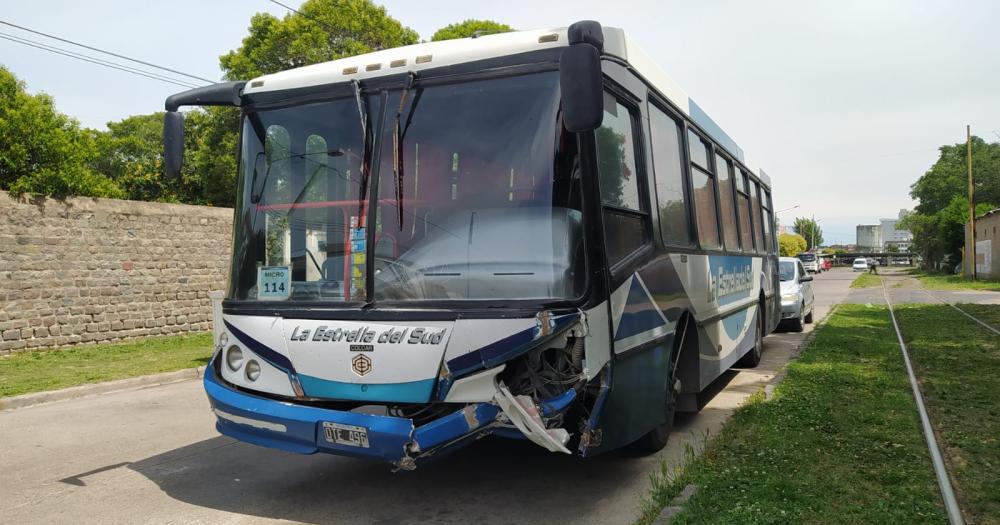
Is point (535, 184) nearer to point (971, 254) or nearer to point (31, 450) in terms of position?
point (31, 450)

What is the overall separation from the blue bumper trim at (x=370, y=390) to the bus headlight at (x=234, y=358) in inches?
24.4

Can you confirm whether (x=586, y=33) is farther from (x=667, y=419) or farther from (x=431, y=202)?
(x=667, y=419)

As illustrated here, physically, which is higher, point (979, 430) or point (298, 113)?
point (298, 113)

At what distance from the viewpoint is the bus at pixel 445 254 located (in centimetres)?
427

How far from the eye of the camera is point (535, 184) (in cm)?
453

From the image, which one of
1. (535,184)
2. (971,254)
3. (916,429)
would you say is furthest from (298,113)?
(971,254)

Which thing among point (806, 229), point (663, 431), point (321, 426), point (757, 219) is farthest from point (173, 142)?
point (806, 229)

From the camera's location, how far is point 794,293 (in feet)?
52.5

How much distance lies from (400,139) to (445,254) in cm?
80

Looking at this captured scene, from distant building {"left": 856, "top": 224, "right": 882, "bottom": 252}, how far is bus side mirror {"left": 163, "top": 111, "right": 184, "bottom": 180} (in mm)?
177537

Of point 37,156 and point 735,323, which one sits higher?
point 37,156

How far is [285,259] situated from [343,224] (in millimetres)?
540

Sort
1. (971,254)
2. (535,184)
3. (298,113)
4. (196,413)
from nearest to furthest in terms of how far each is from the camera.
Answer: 1. (535,184)
2. (298,113)
3. (196,413)
4. (971,254)

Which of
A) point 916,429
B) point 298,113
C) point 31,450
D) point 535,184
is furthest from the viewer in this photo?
point 31,450
